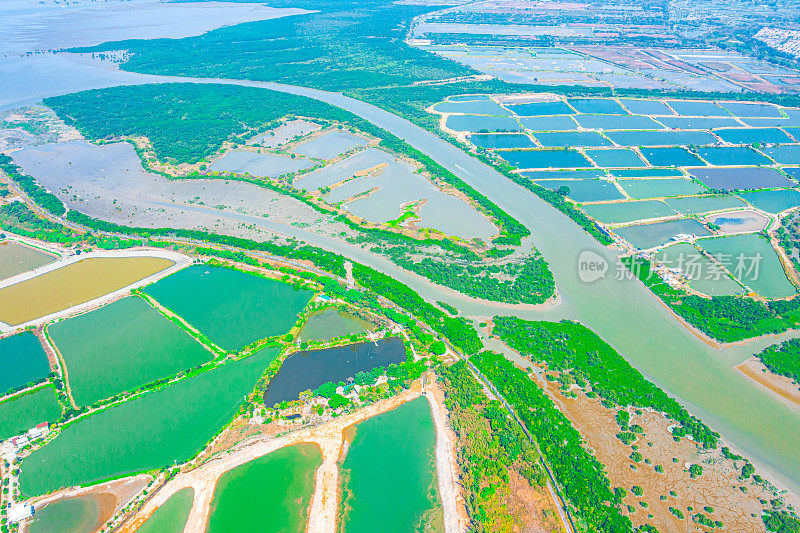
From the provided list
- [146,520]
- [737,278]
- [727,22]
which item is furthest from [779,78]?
[146,520]

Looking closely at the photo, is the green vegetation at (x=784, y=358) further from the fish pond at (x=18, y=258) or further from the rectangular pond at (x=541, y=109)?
the fish pond at (x=18, y=258)

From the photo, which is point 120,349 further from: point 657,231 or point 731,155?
point 731,155

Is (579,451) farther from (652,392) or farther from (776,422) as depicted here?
(776,422)

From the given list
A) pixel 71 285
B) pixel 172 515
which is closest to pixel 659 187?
pixel 172 515

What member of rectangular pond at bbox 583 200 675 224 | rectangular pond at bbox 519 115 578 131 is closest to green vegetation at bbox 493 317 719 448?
rectangular pond at bbox 583 200 675 224

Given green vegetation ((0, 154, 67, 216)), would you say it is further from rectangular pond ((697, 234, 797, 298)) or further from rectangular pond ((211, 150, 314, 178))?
rectangular pond ((697, 234, 797, 298))

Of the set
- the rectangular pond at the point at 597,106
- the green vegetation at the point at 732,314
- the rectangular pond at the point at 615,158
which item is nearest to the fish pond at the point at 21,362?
the green vegetation at the point at 732,314
